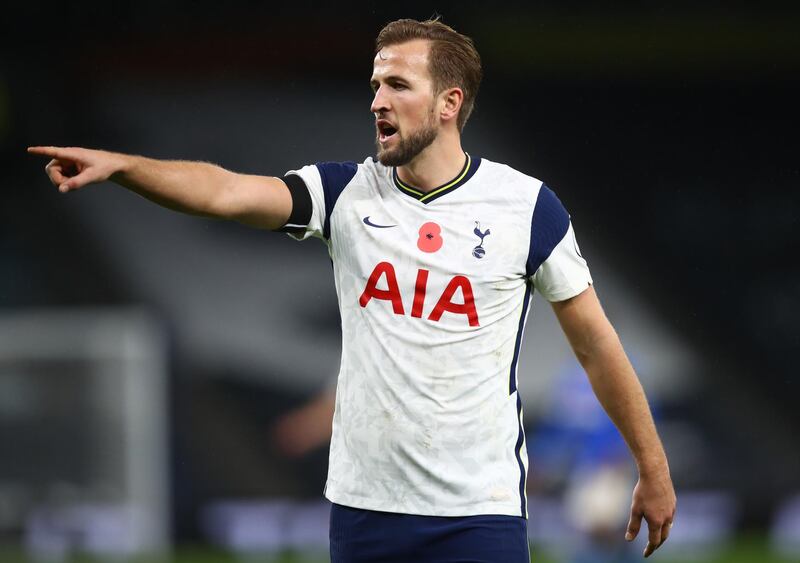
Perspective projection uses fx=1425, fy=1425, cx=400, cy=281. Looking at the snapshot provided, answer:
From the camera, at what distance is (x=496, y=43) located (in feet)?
46.1

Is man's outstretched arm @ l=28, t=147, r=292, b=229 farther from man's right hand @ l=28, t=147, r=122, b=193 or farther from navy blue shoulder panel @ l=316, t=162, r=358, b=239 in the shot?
navy blue shoulder panel @ l=316, t=162, r=358, b=239

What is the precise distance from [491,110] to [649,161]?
1.75 meters

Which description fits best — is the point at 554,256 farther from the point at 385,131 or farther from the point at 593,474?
the point at 593,474

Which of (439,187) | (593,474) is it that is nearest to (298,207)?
(439,187)

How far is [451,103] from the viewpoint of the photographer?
4.26m

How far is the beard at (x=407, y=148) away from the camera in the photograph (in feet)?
13.5

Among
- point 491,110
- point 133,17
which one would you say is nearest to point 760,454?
point 491,110

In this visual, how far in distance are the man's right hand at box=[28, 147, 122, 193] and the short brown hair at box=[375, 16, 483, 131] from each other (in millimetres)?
1025

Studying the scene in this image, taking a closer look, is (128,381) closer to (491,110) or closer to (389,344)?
(491,110)

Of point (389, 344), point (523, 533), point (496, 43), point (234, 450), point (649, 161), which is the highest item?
point (496, 43)

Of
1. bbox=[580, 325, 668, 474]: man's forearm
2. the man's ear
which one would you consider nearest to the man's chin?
the man's ear

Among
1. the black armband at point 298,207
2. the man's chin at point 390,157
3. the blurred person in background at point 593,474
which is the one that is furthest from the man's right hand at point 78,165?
the blurred person in background at point 593,474

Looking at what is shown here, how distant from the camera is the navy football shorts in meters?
3.95

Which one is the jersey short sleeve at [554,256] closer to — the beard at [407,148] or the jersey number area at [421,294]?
the jersey number area at [421,294]
